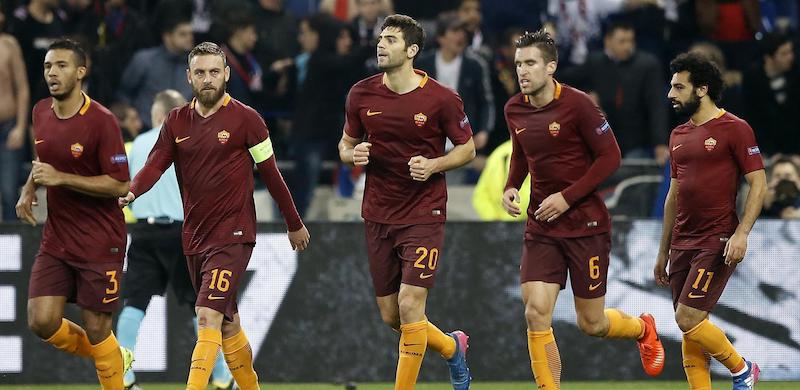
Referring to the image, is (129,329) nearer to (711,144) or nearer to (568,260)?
(568,260)

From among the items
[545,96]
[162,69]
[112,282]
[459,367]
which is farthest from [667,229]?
[162,69]

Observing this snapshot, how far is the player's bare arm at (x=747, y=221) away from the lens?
9414 millimetres

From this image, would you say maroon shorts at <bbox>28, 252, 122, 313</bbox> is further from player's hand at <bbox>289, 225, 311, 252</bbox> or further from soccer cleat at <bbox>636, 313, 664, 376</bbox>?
soccer cleat at <bbox>636, 313, 664, 376</bbox>

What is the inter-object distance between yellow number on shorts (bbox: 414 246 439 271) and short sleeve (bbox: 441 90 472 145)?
73cm

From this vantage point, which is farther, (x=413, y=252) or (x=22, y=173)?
(x=22, y=173)

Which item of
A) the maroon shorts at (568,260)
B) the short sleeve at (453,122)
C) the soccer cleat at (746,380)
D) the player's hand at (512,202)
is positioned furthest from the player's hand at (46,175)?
the soccer cleat at (746,380)

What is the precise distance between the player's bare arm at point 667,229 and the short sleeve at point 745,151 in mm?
484

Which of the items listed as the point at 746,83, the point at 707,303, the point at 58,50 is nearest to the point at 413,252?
the point at 707,303

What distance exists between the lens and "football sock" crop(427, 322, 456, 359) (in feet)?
32.4

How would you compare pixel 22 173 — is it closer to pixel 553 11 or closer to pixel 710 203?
pixel 553 11

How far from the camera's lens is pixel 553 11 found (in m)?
15.5

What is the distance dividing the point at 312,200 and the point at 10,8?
147 inches

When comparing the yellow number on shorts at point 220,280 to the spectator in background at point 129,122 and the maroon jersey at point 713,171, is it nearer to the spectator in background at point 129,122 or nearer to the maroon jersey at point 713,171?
the maroon jersey at point 713,171

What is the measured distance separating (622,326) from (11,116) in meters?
6.60
